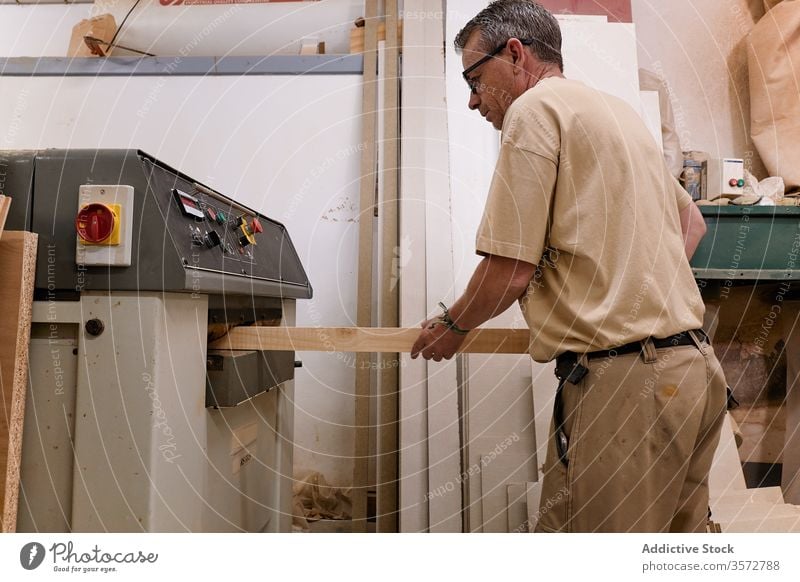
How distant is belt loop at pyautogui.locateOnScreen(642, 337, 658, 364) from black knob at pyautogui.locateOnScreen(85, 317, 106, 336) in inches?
32.8

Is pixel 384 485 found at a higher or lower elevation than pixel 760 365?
lower

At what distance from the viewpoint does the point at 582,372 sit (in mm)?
876

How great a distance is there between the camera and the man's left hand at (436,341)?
97cm

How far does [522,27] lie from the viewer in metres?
1.00

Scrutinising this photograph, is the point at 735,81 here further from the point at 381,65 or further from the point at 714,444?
the point at 714,444

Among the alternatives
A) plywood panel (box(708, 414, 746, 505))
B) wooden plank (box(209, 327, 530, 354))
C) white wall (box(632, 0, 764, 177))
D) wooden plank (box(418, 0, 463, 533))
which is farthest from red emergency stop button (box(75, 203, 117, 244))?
white wall (box(632, 0, 764, 177))

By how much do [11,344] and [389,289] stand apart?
1233mm

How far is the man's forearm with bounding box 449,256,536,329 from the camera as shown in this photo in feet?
2.87

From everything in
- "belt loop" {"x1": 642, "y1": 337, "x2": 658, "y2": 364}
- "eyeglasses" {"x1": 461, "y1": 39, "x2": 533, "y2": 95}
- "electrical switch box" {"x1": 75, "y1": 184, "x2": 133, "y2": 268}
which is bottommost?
"belt loop" {"x1": 642, "y1": 337, "x2": 658, "y2": 364}

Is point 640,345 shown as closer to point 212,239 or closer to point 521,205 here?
point 521,205

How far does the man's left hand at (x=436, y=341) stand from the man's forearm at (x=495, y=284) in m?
0.07

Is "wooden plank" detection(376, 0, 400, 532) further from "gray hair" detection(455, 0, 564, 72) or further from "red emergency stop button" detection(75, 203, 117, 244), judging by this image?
"red emergency stop button" detection(75, 203, 117, 244)

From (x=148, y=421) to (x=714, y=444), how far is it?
97cm
